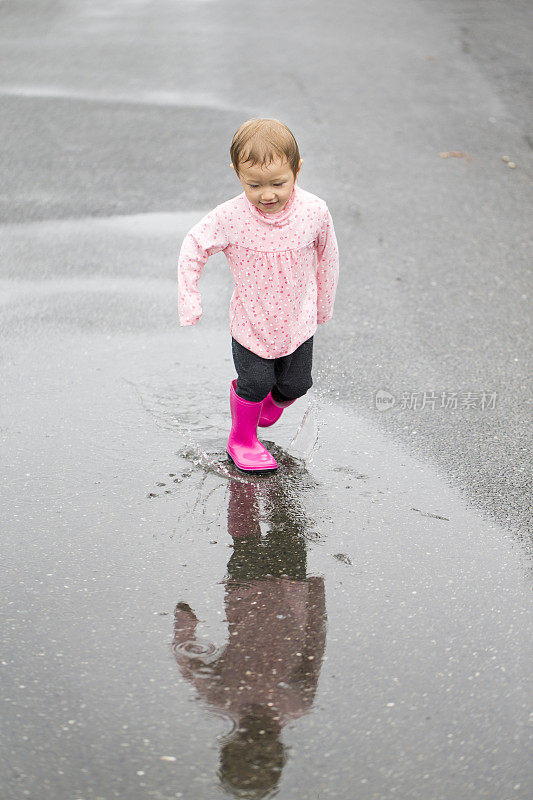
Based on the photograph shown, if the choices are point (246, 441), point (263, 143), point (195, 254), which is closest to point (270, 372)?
point (246, 441)

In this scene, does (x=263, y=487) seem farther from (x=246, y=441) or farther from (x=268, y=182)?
(x=268, y=182)

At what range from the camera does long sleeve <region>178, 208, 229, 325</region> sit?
3.40m

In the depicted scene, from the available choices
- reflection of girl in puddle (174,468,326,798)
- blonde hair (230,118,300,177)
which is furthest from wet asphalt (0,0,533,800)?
blonde hair (230,118,300,177)

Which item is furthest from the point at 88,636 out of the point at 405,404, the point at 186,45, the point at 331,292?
the point at 186,45

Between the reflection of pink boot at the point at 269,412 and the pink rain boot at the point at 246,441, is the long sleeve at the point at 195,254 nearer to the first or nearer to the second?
the pink rain boot at the point at 246,441

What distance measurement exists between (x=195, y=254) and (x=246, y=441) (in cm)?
81

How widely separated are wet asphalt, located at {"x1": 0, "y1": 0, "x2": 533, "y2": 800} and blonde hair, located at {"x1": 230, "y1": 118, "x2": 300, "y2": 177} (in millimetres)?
1267

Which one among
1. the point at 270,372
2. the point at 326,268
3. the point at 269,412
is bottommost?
the point at 269,412

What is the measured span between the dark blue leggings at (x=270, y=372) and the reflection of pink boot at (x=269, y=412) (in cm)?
17

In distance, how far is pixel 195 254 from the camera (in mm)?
3432

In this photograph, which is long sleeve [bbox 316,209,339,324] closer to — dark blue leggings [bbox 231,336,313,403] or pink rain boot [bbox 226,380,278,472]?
dark blue leggings [bbox 231,336,313,403]

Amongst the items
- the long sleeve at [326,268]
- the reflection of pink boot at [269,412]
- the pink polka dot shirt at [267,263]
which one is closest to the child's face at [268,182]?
the pink polka dot shirt at [267,263]

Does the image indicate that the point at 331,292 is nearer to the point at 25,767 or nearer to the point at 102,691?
the point at 102,691

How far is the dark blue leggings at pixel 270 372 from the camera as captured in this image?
143 inches
